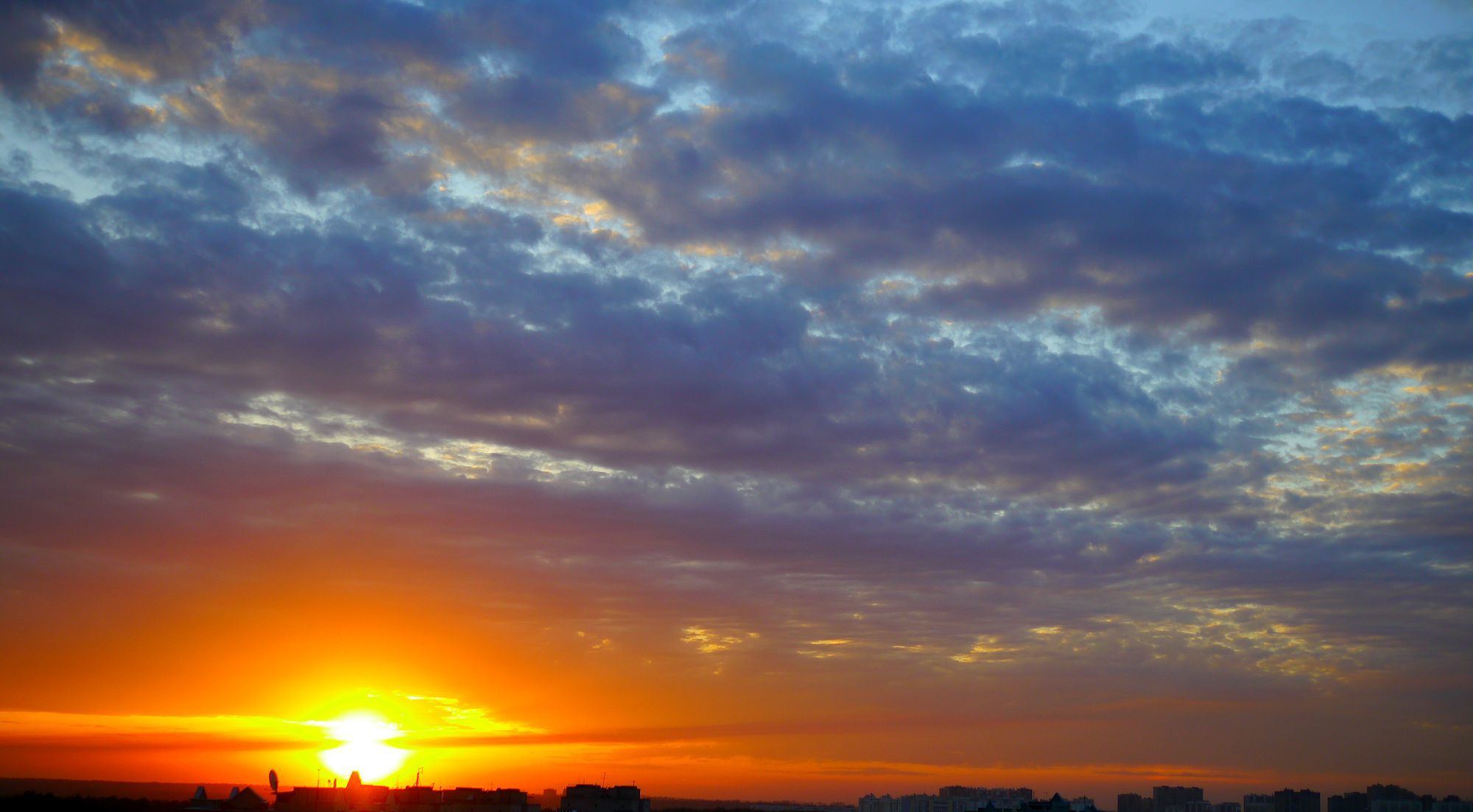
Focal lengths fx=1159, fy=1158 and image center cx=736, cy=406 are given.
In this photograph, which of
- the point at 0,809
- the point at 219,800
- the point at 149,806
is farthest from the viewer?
the point at 149,806

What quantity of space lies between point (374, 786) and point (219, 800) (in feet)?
73.5

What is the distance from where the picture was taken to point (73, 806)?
173375 mm

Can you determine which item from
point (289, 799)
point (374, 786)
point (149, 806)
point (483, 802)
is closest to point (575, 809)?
point (483, 802)

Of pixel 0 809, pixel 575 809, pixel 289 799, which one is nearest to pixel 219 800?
pixel 289 799

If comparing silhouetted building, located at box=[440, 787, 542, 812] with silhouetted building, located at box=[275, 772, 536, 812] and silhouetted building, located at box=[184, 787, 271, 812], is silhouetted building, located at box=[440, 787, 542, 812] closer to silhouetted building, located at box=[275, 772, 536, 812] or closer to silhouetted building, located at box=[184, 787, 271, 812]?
silhouetted building, located at box=[275, 772, 536, 812]

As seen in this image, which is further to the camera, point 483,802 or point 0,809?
point 483,802

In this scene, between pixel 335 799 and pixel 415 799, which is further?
pixel 415 799

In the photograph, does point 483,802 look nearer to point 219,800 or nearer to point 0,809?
point 219,800

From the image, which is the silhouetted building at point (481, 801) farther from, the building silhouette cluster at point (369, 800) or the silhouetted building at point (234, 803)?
the silhouetted building at point (234, 803)

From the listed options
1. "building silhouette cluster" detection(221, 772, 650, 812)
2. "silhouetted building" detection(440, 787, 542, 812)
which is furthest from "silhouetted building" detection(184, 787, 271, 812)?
"silhouetted building" detection(440, 787, 542, 812)

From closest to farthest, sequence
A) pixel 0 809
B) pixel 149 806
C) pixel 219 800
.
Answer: pixel 0 809, pixel 219 800, pixel 149 806

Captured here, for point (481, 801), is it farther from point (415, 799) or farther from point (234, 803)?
point (234, 803)

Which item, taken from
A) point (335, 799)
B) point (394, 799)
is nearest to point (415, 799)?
point (394, 799)

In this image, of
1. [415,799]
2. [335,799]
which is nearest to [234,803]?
[335,799]
